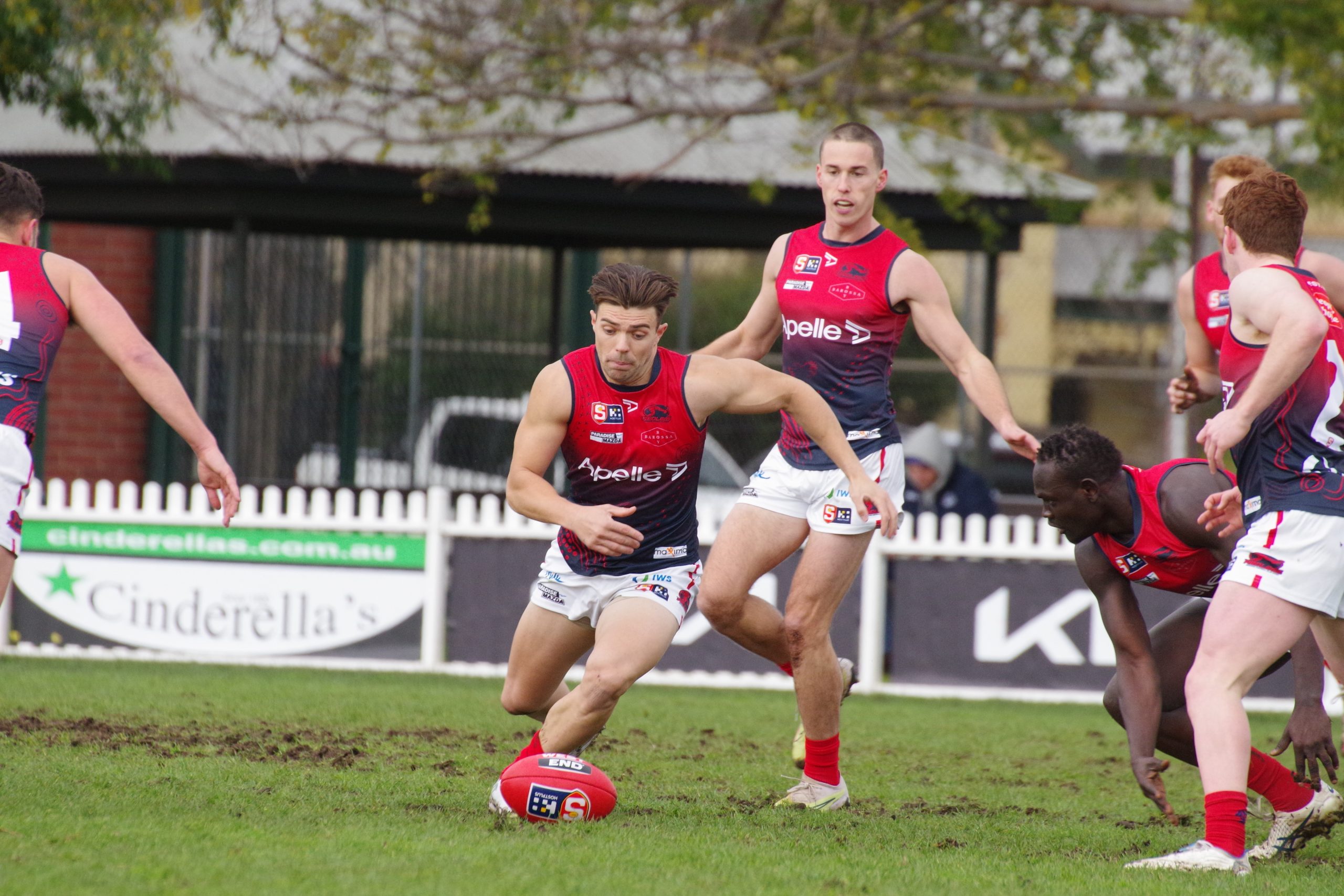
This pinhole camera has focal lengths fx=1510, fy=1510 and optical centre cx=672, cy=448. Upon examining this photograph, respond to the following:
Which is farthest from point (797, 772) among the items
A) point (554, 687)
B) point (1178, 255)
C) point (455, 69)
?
point (1178, 255)

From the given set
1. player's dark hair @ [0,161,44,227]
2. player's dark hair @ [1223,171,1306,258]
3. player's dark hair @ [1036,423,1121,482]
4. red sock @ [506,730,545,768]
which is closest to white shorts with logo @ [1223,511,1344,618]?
player's dark hair @ [1036,423,1121,482]

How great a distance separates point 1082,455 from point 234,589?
694 centimetres

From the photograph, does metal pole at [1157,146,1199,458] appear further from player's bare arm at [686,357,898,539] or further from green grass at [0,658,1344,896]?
player's bare arm at [686,357,898,539]

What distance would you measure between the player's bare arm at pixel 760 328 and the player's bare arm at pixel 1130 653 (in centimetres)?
158

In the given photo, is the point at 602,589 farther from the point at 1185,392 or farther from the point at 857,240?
the point at 1185,392

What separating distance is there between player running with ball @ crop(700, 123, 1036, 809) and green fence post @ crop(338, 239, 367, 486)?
1031 cm

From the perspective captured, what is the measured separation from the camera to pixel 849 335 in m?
5.87

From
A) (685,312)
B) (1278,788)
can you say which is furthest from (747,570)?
(685,312)

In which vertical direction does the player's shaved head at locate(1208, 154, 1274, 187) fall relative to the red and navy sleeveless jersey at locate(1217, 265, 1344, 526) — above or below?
above

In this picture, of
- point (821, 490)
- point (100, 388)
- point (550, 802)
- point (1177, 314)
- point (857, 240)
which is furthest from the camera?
point (100, 388)

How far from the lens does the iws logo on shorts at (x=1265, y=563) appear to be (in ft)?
14.7

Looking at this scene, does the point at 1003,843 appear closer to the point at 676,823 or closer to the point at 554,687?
the point at 676,823

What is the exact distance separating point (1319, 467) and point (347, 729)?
4.78 metres

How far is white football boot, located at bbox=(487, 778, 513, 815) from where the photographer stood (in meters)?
5.13
